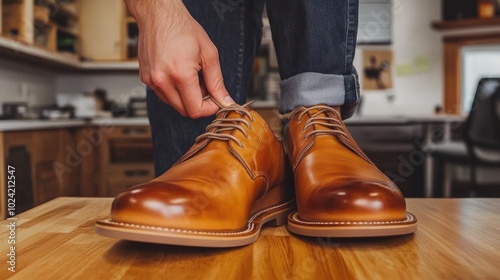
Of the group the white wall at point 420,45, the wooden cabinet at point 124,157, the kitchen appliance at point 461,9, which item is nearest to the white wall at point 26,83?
the wooden cabinet at point 124,157

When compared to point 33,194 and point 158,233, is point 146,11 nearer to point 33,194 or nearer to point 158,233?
point 158,233

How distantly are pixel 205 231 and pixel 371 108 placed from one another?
414 centimetres

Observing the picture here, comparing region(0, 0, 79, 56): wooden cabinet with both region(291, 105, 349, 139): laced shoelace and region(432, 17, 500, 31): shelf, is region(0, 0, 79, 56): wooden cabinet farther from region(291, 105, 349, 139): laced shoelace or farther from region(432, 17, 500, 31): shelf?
region(432, 17, 500, 31): shelf

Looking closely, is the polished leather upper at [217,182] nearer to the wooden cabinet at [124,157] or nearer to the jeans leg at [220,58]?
the jeans leg at [220,58]

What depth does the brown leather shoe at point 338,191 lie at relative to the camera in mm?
474

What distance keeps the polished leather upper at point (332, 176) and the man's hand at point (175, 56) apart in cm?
13

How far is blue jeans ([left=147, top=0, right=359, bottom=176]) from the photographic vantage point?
673 mm

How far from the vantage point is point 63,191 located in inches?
113

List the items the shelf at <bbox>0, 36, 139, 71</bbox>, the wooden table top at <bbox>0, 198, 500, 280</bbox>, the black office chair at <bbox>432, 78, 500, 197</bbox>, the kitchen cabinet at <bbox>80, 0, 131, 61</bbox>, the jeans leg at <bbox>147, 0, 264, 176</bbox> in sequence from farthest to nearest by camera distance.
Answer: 1. the kitchen cabinet at <bbox>80, 0, 131, 61</bbox>
2. the black office chair at <bbox>432, 78, 500, 197</bbox>
3. the shelf at <bbox>0, 36, 139, 71</bbox>
4. the jeans leg at <bbox>147, 0, 264, 176</bbox>
5. the wooden table top at <bbox>0, 198, 500, 280</bbox>

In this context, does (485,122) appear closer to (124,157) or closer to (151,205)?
(124,157)

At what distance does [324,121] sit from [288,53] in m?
0.15

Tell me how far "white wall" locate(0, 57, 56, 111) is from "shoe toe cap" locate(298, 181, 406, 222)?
295 cm

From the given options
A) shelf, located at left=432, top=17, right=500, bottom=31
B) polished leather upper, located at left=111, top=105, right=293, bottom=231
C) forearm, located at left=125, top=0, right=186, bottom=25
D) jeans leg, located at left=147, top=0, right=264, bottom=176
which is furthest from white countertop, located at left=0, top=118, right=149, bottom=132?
shelf, located at left=432, top=17, right=500, bottom=31

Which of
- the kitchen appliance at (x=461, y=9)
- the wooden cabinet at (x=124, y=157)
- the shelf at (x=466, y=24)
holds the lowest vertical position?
the wooden cabinet at (x=124, y=157)
